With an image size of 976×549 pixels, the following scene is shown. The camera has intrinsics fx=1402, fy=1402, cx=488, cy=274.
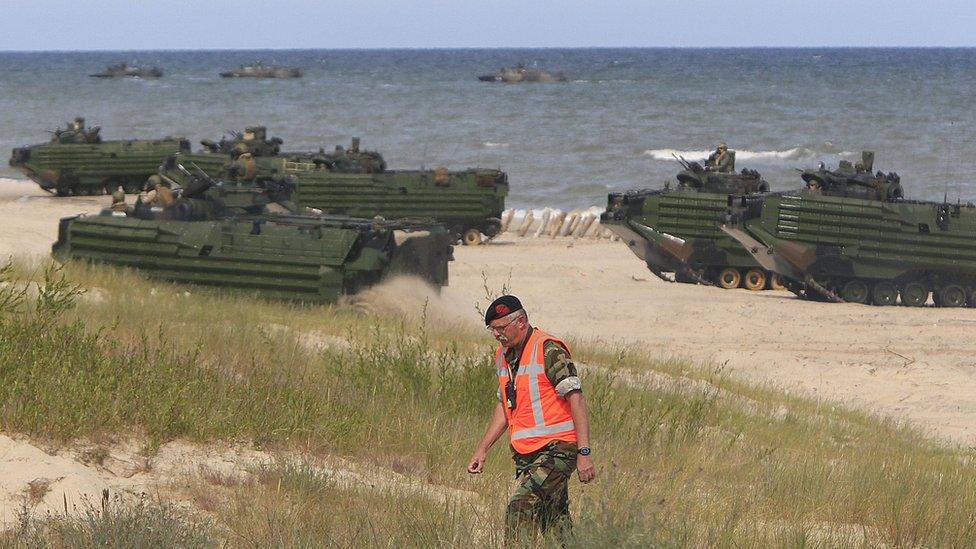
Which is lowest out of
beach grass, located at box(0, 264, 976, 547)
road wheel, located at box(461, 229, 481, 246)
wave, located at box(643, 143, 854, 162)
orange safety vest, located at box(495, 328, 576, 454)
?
beach grass, located at box(0, 264, 976, 547)

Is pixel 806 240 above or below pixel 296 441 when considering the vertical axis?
above

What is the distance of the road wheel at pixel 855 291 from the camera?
21.8 metres

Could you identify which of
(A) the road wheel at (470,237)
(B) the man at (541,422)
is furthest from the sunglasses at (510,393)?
(A) the road wheel at (470,237)

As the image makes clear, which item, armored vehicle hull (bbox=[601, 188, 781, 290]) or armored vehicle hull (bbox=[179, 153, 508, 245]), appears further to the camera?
armored vehicle hull (bbox=[179, 153, 508, 245])

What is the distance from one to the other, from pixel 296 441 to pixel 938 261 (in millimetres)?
15299

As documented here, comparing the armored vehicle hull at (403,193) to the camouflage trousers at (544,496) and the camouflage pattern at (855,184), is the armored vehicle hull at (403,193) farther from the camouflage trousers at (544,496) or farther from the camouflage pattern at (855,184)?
the camouflage trousers at (544,496)

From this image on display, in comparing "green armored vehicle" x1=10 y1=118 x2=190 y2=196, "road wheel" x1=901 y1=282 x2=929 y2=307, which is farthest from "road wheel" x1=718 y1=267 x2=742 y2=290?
"green armored vehicle" x1=10 y1=118 x2=190 y2=196

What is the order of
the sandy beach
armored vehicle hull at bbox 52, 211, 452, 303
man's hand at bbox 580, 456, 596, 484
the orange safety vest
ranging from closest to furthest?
man's hand at bbox 580, 456, 596, 484 → the orange safety vest → the sandy beach → armored vehicle hull at bbox 52, 211, 452, 303

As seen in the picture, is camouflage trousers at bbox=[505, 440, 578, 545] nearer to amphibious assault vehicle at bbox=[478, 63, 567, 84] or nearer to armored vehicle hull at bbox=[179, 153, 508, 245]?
armored vehicle hull at bbox=[179, 153, 508, 245]

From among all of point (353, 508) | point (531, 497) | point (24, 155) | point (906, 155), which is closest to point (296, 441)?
point (353, 508)

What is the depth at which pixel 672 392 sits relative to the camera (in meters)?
11.9

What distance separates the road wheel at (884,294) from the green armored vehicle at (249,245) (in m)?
8.14

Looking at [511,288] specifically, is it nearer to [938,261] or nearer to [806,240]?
[806,240]

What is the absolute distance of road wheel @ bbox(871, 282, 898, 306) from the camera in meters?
21.7
